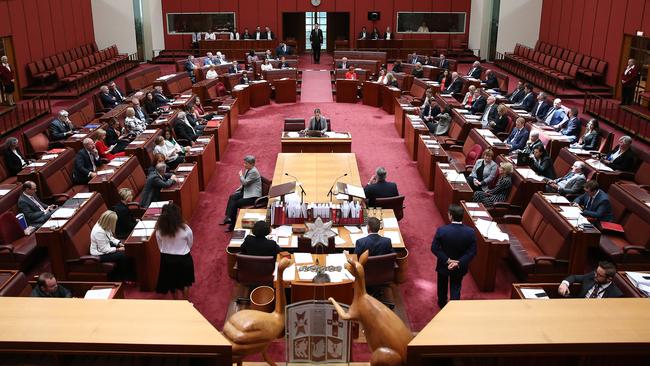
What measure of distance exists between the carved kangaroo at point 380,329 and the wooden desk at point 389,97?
13.4 meters

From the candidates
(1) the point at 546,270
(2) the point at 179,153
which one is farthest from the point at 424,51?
(1) the point at 546,270

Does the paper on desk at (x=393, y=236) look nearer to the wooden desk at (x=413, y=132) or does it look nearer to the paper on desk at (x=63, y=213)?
the paper on desk at (x=63, y=213)

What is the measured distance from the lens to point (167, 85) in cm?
1759

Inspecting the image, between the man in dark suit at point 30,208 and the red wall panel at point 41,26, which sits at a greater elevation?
the red wall panel at point 41,26

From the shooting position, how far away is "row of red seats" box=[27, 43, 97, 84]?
746 inches

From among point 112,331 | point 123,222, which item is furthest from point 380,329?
point 123,222

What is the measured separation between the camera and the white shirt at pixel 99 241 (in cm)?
743

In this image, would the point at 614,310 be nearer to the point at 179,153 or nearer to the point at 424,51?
the point at 179,153

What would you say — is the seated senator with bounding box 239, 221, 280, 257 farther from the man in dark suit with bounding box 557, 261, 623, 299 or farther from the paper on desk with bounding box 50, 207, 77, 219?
the man in dark suit with bounding box 557, 261, 623, 299

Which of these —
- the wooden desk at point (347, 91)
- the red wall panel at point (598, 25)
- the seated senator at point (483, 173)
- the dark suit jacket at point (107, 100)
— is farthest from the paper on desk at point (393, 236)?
the red wall panel at point (598, 25)

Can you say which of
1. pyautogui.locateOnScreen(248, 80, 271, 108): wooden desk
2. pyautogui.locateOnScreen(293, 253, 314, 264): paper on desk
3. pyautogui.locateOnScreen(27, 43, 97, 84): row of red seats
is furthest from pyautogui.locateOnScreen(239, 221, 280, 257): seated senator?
pyautogui.locateOnScreen(27, 43, 97, 84): row of red seats

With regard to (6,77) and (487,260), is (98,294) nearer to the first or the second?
(487,260)

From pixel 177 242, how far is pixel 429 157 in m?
5.85

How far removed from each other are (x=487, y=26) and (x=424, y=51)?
9.55 feet
